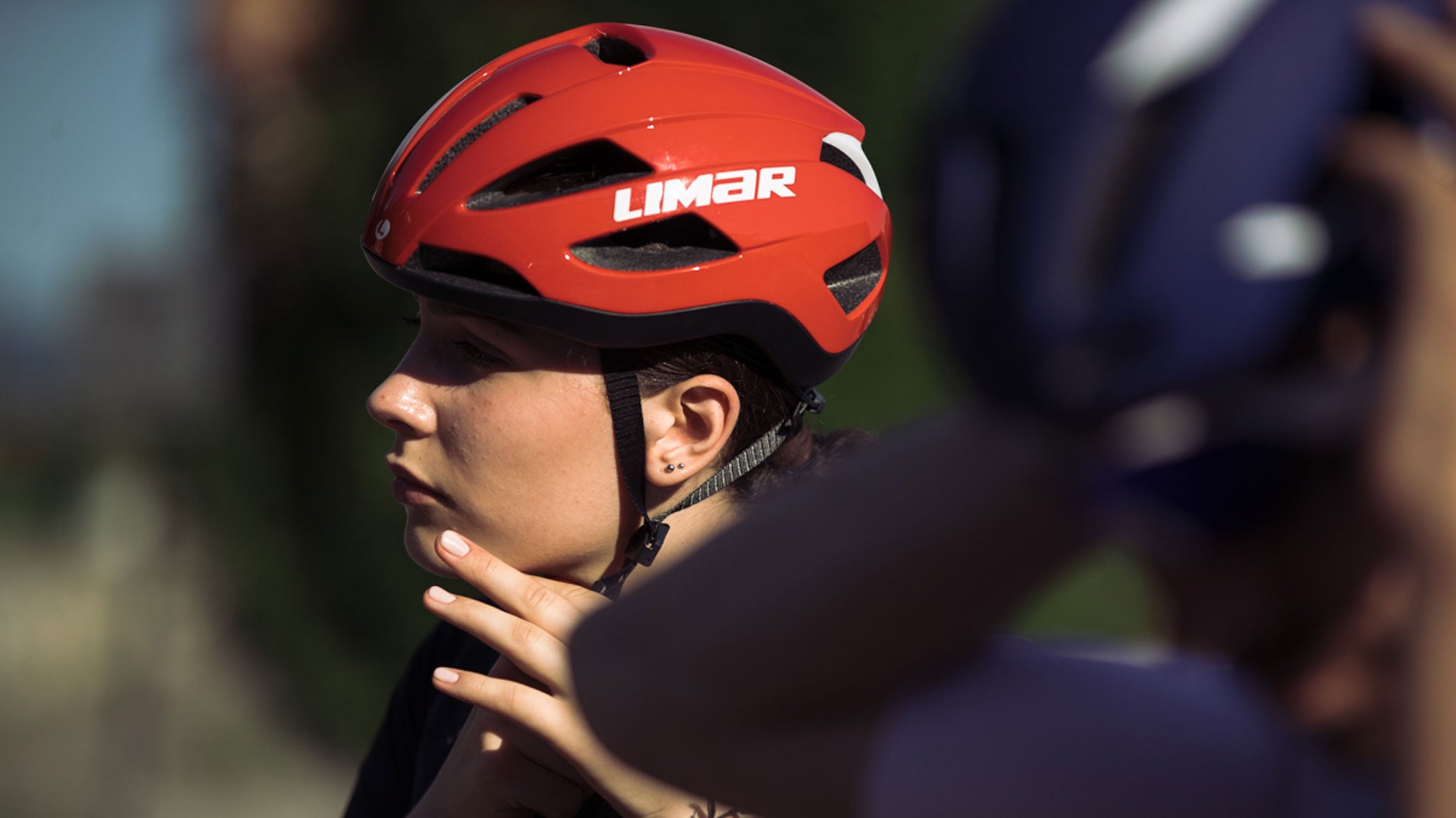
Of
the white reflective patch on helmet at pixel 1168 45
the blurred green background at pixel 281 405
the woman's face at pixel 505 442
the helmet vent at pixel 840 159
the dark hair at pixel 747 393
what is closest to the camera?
the white reflective patch on helmet at pixel 1168 45

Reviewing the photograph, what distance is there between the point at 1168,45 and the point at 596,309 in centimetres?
161

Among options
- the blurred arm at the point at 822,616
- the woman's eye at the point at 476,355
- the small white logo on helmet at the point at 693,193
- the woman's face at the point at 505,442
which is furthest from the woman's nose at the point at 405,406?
the blurred arm at the point at 822,616

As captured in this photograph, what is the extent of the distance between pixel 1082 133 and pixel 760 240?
5.24 ft

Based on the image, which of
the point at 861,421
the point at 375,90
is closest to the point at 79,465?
the point at 375,90

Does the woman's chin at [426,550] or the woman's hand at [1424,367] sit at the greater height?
the woman's hand at [1424,367]

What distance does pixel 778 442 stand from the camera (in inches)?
106

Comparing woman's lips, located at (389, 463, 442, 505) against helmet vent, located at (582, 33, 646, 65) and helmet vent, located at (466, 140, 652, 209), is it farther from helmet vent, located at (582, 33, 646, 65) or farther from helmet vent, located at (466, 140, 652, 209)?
helmet vent, located at (582, 33, 646, 65)

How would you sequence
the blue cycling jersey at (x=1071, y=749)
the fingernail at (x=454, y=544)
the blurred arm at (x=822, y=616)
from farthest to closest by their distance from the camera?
the fingernail at (x=454, y=544)
the blue cycling jersey at (x=1071, y=749)
the blurred arm at (x=822, y=616)

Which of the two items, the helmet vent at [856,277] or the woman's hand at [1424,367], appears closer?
the woman's hand at [1424,367]

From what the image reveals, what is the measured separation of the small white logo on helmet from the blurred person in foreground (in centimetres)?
125

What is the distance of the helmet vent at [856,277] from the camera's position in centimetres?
271

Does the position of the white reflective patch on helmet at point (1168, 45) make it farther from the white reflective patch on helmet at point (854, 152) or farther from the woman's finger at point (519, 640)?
the white reflective patch on helmet at point (854, 152)

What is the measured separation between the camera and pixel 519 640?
2125 mm

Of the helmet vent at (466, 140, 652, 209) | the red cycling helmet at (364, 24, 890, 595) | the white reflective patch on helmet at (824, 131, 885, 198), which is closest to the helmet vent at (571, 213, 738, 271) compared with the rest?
the red cycling helmet at (364, 24, 890, 595)
